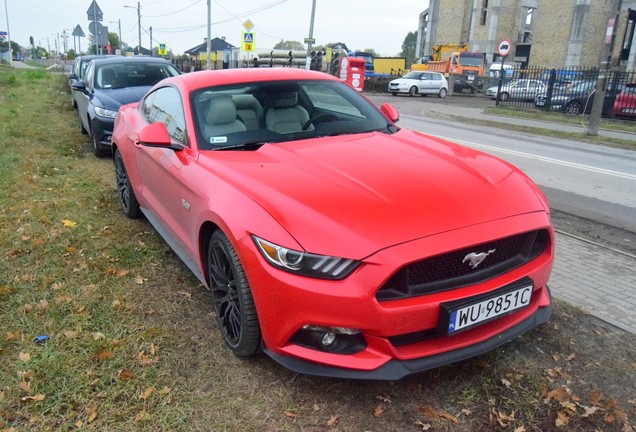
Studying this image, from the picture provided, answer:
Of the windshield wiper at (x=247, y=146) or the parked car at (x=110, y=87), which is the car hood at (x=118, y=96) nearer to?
the parked car at (x=110, y=87)

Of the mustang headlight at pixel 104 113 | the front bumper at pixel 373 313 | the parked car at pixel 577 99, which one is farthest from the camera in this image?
the parked car at pixel 577 99

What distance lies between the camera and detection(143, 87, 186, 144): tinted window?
3.80 m

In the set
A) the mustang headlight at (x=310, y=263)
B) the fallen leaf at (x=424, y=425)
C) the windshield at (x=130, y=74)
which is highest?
the windshield at (x=130, y=74)

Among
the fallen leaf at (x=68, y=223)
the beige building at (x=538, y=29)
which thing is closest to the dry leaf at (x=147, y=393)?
the fallen leaf at (x=68, y=223)

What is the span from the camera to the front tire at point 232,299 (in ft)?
8.75

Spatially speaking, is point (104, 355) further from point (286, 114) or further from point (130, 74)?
point (130, 74)

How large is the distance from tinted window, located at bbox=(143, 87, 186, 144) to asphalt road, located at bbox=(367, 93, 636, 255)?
14.0ft

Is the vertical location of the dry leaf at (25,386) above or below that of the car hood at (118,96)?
below

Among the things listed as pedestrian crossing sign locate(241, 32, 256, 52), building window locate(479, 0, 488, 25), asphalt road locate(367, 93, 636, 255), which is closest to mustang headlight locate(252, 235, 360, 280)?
asphalt road locate(367, 93, 636, 255)

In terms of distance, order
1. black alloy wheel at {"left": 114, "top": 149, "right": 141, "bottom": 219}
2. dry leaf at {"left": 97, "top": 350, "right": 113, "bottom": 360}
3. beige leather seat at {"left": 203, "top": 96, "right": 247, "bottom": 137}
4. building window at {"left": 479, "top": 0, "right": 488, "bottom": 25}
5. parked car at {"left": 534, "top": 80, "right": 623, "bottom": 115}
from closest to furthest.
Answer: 1. dry leaf at {"left": 97, "top": 350, "right": 113, "bottom": 360}
2. beige leather seat at {"left": 203, "top": 96, "right": 247, "bottom": 137}
3. black alloy wheel at {"left": 114, "top": 149, "right": 141, "bottom": 219}
4. parked car at {"left": 534, "top": 80, "right": 623, "bottom": 115}
5. building window at {"left": 479, "top": 0, "right": 488, "bottom": 25}

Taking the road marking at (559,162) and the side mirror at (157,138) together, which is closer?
the side mirror at (157,138)

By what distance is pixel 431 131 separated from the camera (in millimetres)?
14719

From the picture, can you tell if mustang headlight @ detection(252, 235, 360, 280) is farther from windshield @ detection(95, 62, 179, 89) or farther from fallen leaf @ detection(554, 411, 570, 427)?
windshield @ detection(95, 62, 179, 89)

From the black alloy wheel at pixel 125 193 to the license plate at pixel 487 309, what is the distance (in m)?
3.78
